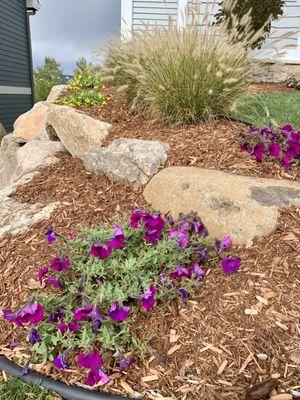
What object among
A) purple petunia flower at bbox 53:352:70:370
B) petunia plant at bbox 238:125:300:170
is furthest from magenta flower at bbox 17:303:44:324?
petunia plant at bbox 238:125:300:170

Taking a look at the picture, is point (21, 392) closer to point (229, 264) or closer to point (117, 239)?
point (117, 239)

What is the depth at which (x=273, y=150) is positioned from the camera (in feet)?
11.1

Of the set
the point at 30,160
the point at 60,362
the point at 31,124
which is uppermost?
the point at 60,362

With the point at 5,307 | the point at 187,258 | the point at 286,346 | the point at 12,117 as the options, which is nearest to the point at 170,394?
the point at 286,346

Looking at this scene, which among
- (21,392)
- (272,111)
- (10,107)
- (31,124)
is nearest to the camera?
(21,392)

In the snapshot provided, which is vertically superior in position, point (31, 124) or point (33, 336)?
point (33, 336)

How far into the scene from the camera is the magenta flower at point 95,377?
1.84 meters

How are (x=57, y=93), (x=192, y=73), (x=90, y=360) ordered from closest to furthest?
(x=90, y=360)
(x=192, y=73)
(x=57, y=93)

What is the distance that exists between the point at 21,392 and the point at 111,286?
651 mm

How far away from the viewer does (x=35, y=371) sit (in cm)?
204

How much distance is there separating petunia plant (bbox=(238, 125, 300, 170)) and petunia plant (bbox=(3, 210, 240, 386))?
1068mm

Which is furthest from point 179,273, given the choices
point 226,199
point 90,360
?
point 226,199

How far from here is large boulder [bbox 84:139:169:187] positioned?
11.1 ft

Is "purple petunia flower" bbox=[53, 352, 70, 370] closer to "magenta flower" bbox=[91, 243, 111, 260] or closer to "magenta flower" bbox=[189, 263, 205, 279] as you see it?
"magenta flower" bbox=[91, 243, 111, 260]
